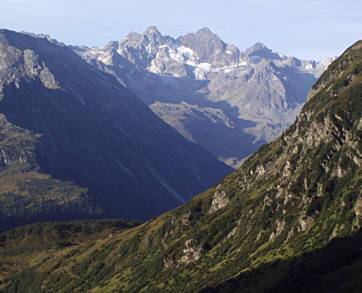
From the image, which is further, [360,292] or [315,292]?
[315,292]

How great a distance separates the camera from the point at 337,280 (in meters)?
198

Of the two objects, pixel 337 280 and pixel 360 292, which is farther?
pixel 337 280

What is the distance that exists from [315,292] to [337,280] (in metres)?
8.63

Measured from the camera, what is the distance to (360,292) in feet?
582

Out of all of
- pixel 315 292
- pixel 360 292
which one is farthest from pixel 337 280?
pixel 360 292

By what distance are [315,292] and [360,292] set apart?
24211 millimetres

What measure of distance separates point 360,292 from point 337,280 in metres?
20.7

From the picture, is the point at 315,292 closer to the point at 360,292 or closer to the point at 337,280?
the point at 337,280

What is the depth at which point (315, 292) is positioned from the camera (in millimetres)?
199125
